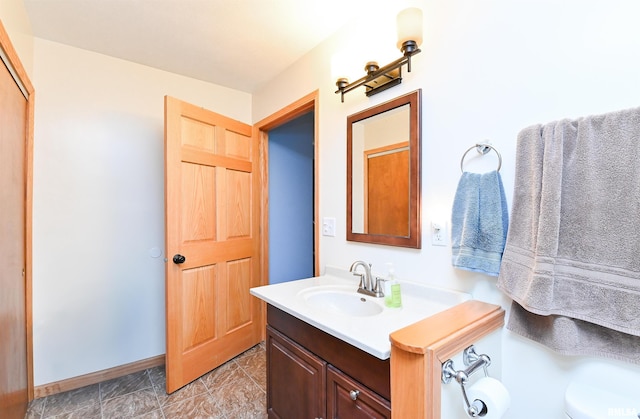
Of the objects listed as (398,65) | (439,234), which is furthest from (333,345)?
(398,65)

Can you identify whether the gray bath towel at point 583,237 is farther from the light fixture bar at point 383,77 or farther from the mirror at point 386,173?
the light fixture bar at point 383,77

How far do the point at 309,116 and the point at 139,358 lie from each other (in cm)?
250

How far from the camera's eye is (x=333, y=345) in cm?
109

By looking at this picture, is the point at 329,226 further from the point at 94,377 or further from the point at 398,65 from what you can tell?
the point at 94,377

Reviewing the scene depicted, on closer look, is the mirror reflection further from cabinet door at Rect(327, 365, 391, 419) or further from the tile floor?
the tile floor

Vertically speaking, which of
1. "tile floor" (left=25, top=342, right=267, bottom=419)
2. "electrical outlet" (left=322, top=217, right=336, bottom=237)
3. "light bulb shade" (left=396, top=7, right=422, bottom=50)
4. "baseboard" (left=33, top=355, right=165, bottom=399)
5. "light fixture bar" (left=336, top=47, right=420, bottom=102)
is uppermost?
"light bulb shade" (left=396, top=7, right=422, bottom=50)

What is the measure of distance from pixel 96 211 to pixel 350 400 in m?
2.10

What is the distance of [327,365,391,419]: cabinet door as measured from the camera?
35.9 inches

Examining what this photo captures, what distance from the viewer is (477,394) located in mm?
773

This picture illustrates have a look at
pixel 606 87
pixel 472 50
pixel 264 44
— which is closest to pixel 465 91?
pixel 472 50

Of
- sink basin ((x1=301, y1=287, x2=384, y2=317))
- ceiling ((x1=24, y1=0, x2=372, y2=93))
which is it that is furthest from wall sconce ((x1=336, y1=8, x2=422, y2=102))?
sink basin ((x1=301, y1=287, x2=384, y2=317))

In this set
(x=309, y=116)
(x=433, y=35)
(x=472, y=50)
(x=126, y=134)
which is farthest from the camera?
(x=309, y=116)

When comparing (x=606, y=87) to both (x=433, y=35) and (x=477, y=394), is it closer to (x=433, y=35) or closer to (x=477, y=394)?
(x=433, y=35)

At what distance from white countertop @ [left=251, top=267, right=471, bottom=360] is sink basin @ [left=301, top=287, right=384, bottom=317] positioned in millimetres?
35
